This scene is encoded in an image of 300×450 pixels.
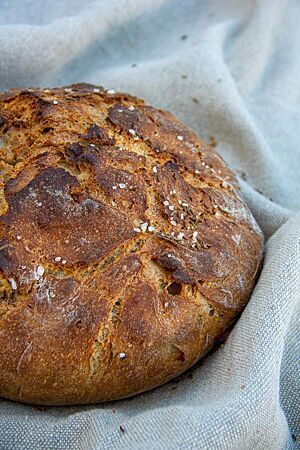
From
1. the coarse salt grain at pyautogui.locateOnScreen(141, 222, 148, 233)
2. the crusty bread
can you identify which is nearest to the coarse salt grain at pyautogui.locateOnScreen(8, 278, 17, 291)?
the crusty bread

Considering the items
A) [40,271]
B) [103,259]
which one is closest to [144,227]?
[103,259]

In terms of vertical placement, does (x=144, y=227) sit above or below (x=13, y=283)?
Result: above

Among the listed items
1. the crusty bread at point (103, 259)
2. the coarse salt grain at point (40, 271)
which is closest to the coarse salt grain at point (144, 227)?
the crusty bread at point (103, 259)

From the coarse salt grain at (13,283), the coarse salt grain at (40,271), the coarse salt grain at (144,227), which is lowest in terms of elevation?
the coarse salt grain at (13,283)

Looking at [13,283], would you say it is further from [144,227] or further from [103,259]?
[144,227]

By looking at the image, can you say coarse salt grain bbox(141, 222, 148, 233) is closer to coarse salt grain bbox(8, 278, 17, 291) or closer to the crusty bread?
the crusty bread

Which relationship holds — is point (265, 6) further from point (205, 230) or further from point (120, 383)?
point (120, 383)

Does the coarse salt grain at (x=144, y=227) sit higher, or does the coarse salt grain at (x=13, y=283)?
the coarse salt grain at (x=144, y=227)

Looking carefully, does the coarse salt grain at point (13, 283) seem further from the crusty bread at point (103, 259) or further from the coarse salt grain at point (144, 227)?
the coarse salt grain at point (144, 227)
